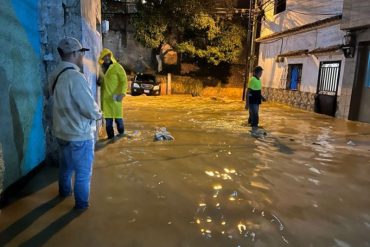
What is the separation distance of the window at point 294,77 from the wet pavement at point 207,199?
9.02 m

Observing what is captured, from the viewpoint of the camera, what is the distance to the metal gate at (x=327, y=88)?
1248 cm

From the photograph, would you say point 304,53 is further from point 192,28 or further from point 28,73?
point 28,73

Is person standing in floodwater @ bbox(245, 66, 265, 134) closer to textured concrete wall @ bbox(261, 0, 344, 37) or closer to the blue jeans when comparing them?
the blue jeans

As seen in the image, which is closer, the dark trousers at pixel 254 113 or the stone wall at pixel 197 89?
the dark trousers at pixel 254 113

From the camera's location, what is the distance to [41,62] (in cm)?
463

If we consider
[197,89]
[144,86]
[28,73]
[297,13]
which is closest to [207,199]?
[28,73]

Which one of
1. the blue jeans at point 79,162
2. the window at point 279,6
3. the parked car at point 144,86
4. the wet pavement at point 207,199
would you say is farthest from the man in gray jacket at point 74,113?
the parked car at point 144,86

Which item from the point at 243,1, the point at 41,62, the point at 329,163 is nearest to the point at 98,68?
the point at 41,62

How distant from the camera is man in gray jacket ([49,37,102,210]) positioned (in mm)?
3242

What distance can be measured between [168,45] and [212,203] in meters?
20.4

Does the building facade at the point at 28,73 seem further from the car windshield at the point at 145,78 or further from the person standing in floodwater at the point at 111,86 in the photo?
the car windshield at the point at 145,78

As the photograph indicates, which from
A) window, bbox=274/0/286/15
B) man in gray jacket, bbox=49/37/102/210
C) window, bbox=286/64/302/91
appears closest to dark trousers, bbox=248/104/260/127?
man in gray jacket, bbox=49/37/102/210

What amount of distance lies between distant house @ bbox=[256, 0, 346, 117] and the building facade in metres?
10.6

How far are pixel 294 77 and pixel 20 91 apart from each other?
582 inches
